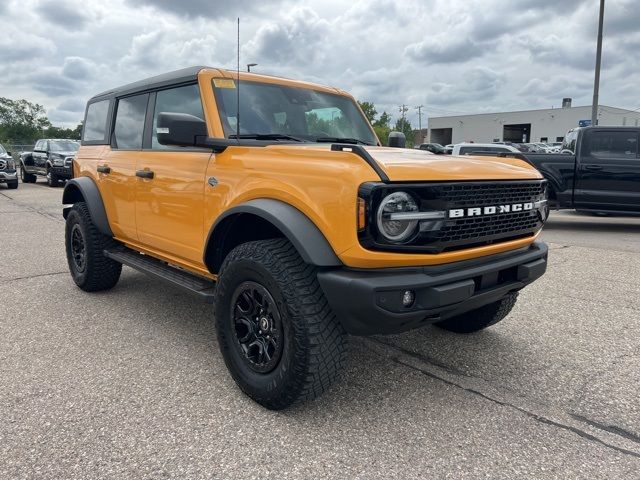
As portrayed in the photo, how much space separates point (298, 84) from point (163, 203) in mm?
1363

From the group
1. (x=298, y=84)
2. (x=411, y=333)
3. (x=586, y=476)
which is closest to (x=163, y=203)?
(x=298, y=84)

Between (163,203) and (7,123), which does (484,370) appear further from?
(7,123)

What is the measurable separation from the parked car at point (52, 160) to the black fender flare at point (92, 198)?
535 inches

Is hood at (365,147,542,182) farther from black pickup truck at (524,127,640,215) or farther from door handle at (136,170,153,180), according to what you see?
black pickup truck at (524,127,640,215)

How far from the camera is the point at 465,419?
261cm

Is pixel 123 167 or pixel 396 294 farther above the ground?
A: pixel 123 167

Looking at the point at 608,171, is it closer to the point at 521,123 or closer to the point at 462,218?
the point at 462,218

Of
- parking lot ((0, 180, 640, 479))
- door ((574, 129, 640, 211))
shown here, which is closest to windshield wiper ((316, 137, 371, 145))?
parking lot ((0, 180, 640, 479))

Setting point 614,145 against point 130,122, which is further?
point 614,145

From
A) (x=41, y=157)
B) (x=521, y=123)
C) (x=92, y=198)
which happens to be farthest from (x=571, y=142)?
(x=521, y=123)

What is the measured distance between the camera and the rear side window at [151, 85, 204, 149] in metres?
3.40

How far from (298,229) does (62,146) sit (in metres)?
19.3

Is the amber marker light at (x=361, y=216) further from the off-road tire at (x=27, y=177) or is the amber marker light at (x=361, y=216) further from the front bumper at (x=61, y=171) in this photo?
the off-road tire at (x=27, y=177)

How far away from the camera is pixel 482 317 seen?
A: 360 centimetres
